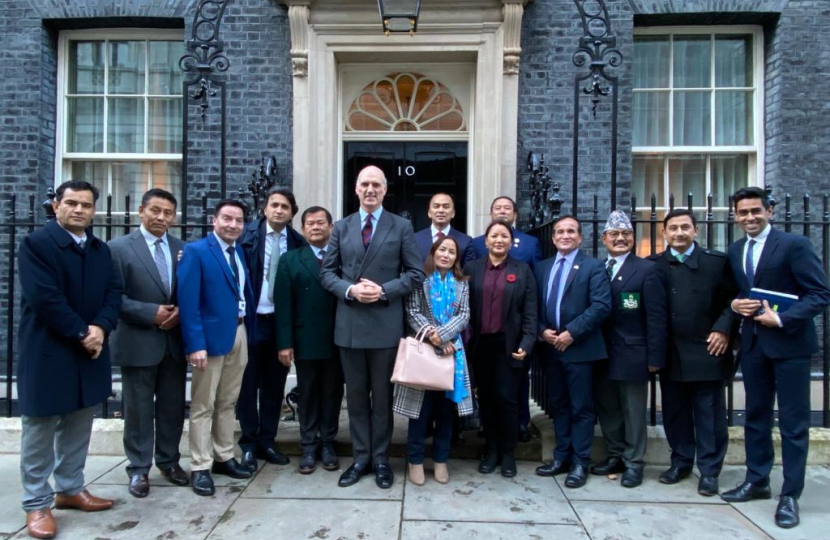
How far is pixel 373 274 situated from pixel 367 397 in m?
0.84

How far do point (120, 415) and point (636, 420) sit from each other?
14.3ft

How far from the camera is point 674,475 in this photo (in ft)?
14.4

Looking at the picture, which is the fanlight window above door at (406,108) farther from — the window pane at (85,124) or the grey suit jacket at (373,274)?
the grey suit jacket at (373,274)

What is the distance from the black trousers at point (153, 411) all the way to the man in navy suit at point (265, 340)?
0.49 metres

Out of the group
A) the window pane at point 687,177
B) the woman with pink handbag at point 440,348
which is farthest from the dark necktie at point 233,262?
the window pane at point 687,177

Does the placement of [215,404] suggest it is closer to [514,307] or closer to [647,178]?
[514,307]

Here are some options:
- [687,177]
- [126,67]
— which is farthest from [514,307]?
[126,67]

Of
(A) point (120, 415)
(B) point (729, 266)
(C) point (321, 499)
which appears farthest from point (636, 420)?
(A) point (120, 415)

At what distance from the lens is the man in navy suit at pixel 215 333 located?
4.04 metres

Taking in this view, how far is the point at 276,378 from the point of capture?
471cm

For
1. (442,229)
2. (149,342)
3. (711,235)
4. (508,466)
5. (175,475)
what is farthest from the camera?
(442,229)

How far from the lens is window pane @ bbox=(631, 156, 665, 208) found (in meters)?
7.46

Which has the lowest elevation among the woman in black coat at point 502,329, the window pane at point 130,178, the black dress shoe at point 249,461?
the black dress shoe at point 249,461

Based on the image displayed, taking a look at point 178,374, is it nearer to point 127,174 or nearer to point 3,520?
point 3,520
